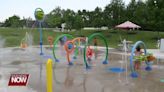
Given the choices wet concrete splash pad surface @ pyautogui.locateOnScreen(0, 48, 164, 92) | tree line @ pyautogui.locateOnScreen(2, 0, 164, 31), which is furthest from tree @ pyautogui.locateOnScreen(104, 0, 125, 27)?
wet concrete splash pad surface @ pyautogui.locateOnScreen(0, 48, 164, 92)

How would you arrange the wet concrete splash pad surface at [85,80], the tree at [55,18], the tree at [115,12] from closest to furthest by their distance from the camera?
the wet concrete splash pad surface at [85,80] → the tree at [115,12] → the tree at [55,18]

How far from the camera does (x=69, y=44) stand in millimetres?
13883

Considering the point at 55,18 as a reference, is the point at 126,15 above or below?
below

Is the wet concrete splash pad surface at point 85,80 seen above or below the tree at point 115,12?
below

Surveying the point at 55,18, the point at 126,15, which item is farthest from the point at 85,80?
the point at 55,18

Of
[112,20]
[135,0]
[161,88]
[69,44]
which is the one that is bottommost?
[161,88]

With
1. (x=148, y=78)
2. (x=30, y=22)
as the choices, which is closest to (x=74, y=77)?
(x=148, y=78)

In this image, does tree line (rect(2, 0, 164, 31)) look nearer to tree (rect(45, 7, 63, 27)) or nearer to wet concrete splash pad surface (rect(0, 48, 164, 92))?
tree (rect(45, 7, 63, 27))

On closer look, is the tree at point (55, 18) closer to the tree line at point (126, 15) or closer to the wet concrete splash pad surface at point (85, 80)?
the tree line at point (126, 15)

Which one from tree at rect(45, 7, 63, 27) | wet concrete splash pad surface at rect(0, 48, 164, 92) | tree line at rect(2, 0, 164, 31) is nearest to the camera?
wet concrete splash pad surface at rect(0, 48, 164, 92)

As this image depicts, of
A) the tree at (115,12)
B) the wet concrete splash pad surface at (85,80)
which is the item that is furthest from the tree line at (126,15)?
the wet concrete splash pad surface at (85,80)

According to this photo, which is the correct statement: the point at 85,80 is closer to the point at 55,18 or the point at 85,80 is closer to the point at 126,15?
the point at 126,15

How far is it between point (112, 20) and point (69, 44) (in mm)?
33507

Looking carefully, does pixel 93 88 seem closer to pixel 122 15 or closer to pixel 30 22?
pixel 122 15
